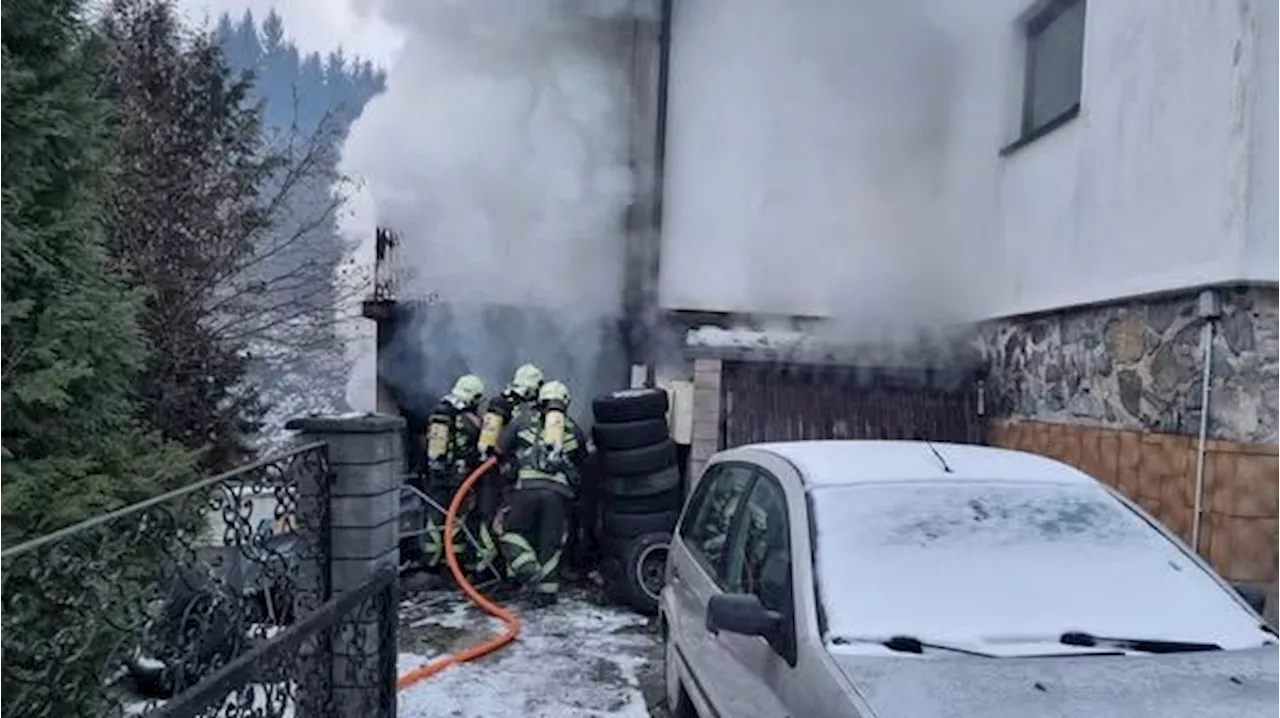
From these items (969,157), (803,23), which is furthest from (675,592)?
(803,23)

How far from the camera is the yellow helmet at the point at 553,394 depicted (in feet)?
28.2

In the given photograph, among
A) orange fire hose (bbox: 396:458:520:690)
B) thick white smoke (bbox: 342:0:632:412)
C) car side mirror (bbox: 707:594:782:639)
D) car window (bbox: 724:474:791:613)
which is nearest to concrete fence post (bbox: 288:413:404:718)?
orange fire hose (bbox: 396:458:520:690)

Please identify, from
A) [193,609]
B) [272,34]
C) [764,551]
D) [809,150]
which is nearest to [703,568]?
[764,551]

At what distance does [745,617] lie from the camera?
3.07m

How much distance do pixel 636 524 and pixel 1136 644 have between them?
225 inches

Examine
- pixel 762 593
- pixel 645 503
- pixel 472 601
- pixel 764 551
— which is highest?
pixel 764 551

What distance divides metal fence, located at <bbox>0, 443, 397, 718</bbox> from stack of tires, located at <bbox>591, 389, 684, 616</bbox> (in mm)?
4476

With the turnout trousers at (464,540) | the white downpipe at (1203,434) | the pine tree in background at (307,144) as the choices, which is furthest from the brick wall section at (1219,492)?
the pine tree in background at (307,144)

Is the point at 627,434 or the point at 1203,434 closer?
the point at 1203,434

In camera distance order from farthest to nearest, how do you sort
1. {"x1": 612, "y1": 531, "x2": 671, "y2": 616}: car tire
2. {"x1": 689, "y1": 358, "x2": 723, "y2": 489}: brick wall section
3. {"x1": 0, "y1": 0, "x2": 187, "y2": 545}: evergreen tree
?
{"x1": 689, "y1": 358, "x2": 723, "y2": 489}: brick wall section
{"x1": 612, "y1": 531, "x2": 671, "y2": 616}: car tire
{"x1": 0, "y1": 0, "x2": 187, "y2": 545}: evergreen tree

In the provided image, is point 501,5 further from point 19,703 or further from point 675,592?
point 19,703

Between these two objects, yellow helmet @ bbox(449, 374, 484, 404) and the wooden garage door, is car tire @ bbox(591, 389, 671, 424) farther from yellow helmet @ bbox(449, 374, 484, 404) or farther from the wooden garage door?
yellow helmet @ bbox(449, 374, 484, 404)

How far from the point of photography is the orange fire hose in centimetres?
601

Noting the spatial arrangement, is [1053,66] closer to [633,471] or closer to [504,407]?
[633,471]
